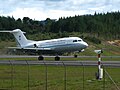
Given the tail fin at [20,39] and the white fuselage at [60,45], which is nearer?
the white fuselage at [60,45]

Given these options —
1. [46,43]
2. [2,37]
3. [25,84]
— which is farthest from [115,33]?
[25,84]

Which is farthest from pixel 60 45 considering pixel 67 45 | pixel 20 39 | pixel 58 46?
pixel 20 39

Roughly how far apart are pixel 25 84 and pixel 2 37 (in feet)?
435

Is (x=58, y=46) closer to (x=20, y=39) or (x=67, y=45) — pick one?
(x=67, y=45)

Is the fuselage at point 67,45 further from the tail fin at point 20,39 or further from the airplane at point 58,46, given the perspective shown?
the tail fin at point 20,39

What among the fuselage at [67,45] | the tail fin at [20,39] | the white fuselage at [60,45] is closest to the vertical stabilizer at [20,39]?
the tail fin at [20,39]

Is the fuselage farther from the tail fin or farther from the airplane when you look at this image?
the tail fin

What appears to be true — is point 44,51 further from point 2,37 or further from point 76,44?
point 2,37

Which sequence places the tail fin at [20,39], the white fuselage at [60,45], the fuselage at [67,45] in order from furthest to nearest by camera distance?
the tail fin at [20,39], the white fuselage at [60,45], the fuselage at [67,45]

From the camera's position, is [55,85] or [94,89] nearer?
[94,89]

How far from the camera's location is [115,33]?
196 metres

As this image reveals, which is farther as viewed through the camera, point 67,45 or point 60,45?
point 60,45

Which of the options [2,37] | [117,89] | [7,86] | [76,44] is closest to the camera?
[117,89]

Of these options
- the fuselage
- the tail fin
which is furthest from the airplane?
the tail fin
